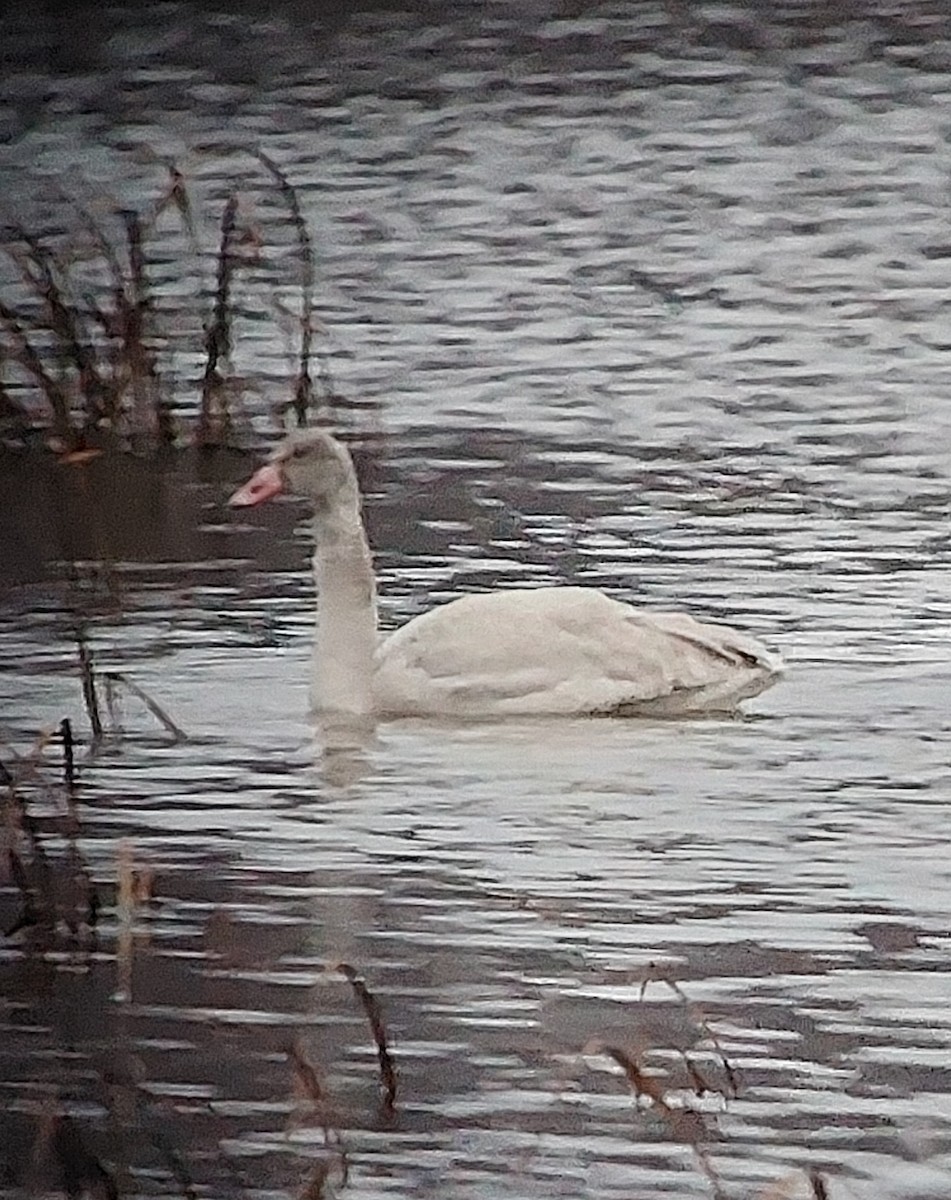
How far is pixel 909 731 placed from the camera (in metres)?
1.77

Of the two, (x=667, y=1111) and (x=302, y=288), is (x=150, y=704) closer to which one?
(x=302, y=288)

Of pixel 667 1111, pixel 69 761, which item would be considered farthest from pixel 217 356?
pixel 667 1111

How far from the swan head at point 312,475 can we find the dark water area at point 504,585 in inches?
0.7

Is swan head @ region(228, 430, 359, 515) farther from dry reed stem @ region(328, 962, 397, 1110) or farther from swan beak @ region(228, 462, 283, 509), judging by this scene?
dry reed stem @ region(328, 962, 397, 1110)

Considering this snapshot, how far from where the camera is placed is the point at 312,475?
6.09ft

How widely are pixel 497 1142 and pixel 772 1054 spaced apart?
21 centimetres

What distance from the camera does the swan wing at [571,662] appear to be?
1792 mm

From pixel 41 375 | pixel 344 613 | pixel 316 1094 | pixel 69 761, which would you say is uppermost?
pixel 41 375

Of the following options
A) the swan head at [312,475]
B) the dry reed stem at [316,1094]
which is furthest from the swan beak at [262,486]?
the dry reed stem at [316,1094]

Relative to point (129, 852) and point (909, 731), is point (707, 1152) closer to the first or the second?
point (909, 731)

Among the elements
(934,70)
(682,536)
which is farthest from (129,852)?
(934,70)

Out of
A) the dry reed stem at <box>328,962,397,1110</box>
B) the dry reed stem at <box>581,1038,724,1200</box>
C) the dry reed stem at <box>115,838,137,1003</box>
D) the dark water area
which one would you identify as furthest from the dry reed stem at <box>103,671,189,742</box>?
the dry reed stem at <box>581,1038,724,1200</box>

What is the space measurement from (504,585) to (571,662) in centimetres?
9

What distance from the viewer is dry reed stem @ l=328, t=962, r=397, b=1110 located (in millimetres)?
1785
